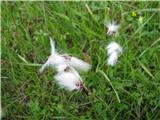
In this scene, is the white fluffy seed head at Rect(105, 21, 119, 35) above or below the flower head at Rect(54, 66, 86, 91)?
above

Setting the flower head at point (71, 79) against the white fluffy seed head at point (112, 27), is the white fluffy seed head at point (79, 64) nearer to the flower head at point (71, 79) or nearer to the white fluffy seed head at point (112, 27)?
the flower head at point (71, 79)

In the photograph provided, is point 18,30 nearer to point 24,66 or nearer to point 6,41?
point 6,41

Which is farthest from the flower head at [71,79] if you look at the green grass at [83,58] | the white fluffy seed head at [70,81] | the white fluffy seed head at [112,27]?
the white fluffy seed head at [112,27]

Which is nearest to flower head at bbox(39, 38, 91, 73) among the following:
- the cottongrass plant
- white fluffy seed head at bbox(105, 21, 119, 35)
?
the cottongrass plant

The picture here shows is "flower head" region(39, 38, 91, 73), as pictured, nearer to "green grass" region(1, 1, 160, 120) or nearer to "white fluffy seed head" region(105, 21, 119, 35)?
"green grass" region(1, 1, 160, 120)

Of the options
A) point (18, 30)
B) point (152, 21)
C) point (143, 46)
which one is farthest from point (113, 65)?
point (18, 30)

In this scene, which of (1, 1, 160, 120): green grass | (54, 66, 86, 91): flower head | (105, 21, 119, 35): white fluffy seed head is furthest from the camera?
(105, 21, 119, 35): white fluffy seed head

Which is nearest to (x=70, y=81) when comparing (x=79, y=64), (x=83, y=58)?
(x=79, y=64)
